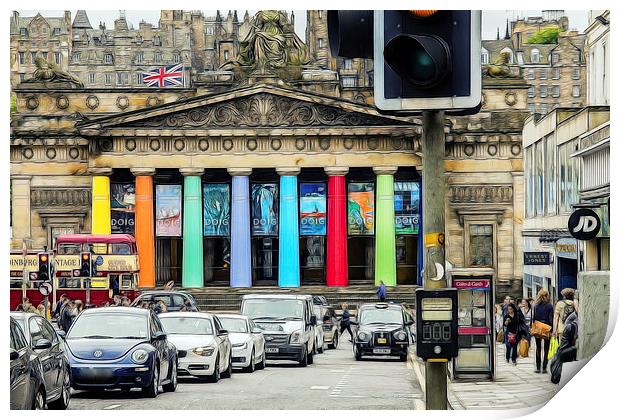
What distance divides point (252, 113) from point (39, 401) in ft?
144

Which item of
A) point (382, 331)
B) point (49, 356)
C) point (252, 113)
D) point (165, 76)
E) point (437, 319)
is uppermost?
point (165, 76)

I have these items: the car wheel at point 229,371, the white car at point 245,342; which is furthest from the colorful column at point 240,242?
the car wheel at point 229,371

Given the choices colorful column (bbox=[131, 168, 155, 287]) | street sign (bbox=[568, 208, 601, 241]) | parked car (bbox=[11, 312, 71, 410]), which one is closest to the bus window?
colorful column (bbox=[131, 168, 155, 287])

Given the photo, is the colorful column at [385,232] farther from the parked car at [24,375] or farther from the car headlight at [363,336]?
the parked car at [24,375]

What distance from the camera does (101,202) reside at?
55094 mm

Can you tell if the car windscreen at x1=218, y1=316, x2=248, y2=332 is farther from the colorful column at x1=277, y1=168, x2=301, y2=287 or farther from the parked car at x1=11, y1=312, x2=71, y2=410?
the colorful column at x1=277, y1=168, x2=301, y2=287

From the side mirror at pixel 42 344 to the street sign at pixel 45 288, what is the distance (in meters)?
16.5

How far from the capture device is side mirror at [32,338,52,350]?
53.7 ft

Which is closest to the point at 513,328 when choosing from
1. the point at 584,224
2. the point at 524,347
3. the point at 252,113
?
the point at 524,347

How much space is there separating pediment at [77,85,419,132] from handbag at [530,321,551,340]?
34.6 metres

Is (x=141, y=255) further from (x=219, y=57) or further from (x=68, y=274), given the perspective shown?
(x=219, y=57)

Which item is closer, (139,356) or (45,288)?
(139,356)

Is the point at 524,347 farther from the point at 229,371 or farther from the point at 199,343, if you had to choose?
the point at 199,343

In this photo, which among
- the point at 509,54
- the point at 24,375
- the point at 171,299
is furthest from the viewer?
the point at 509,54
